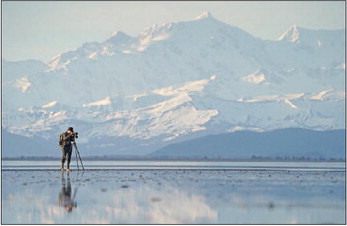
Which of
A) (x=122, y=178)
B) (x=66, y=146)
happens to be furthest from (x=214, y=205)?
(x=66, y=146)

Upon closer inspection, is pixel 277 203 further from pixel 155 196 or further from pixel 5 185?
pixel 5 185

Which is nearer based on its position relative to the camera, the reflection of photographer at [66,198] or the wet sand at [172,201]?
the wet sand at [172,201]

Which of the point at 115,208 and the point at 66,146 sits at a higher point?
the point at 66,146

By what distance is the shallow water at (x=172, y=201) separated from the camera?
31.6m

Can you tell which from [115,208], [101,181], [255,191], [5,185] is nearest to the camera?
[115,208]

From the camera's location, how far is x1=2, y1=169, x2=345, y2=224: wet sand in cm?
3159

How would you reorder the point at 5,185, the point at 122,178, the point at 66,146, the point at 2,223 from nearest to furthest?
the point at 2,223 → the point at 5,185 → the point at 122,178 → the point at 66,146

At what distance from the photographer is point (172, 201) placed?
121 feet

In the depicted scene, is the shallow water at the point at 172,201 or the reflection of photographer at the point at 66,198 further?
the reflection of photographer at the point at 66,198

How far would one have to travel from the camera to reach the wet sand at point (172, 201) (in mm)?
31594

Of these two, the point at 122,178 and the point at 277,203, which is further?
the point at 122,178

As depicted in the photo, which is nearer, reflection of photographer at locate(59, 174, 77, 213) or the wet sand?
the wet sand

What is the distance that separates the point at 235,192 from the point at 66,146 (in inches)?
693

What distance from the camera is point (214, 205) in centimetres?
3528
